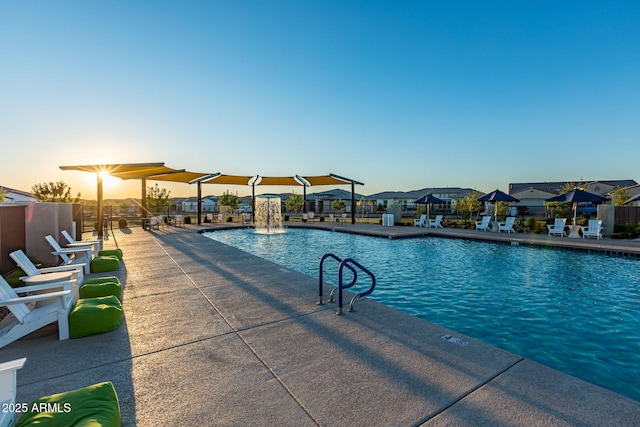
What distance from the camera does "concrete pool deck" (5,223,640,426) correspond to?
2.04 m

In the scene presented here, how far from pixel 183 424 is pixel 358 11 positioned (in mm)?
13306

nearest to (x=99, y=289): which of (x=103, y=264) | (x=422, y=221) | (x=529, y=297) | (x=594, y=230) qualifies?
(x=103, y=264)

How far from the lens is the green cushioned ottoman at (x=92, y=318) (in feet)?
10.8

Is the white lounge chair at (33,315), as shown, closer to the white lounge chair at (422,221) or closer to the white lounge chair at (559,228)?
the white lounge chair at (559,228)

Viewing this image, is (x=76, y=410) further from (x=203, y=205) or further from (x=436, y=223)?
(x=203, y=205)

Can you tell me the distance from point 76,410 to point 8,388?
376mm

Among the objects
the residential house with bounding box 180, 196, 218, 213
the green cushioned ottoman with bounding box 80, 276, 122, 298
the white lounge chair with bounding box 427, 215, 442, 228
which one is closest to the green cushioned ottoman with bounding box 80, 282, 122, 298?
the green cushioned ottoman with bounding box 80, 276, 122, 298

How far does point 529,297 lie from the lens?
5.46m

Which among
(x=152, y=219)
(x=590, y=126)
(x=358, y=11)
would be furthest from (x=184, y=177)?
(x=590, y=126)

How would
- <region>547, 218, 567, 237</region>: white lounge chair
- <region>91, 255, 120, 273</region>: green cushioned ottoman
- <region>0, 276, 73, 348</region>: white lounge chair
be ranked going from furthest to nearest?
<region>547, 218, 567, 237</region>: white lounge chair < <region>91, 255, 120, 273</region>: green cushioned ottoman < <region>0, 276, 73, 348</region>: white lounge chair

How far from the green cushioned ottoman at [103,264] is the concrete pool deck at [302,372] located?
120 inches

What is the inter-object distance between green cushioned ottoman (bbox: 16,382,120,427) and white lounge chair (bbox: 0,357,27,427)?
0.22ft

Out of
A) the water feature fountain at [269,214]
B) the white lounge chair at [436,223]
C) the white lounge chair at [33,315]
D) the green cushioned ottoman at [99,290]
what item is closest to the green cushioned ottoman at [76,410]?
the white lounge chair at [33,315]

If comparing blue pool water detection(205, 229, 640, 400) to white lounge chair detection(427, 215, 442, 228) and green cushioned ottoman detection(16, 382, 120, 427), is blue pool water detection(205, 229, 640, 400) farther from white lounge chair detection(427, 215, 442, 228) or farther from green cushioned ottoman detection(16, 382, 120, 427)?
white lounge chair detection(427, 215, 442, 228)
